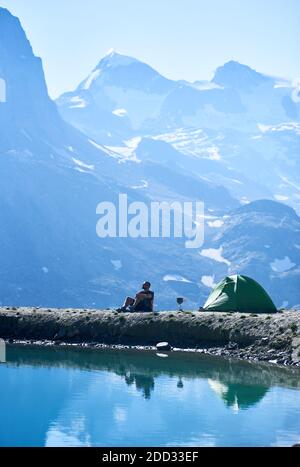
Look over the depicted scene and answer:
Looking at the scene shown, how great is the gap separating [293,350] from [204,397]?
13.9 metres

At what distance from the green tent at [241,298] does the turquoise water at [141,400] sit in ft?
32.1

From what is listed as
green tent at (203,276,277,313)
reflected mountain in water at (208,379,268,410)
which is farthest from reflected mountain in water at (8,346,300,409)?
green tent at (203,276,277,313)

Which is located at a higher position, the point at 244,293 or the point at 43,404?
the point at 244,293

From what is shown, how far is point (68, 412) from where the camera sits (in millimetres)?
33219

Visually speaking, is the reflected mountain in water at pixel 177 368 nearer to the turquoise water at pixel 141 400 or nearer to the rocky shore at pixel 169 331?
the turquoise water at pixel 141 400

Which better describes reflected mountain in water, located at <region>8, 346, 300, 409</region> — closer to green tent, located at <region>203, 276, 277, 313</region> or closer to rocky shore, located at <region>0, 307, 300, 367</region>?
rocky shore, located at <region>0, 307, 300, 367</region>

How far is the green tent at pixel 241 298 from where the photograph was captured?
197 feet

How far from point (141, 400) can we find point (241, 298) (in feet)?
82.0

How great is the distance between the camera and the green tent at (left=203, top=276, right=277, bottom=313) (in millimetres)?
60094

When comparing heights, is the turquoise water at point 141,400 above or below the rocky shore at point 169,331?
below

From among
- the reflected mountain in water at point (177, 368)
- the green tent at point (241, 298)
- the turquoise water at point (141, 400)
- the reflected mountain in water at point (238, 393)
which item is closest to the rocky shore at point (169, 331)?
the reflected mountain in water at point (177, 368)
